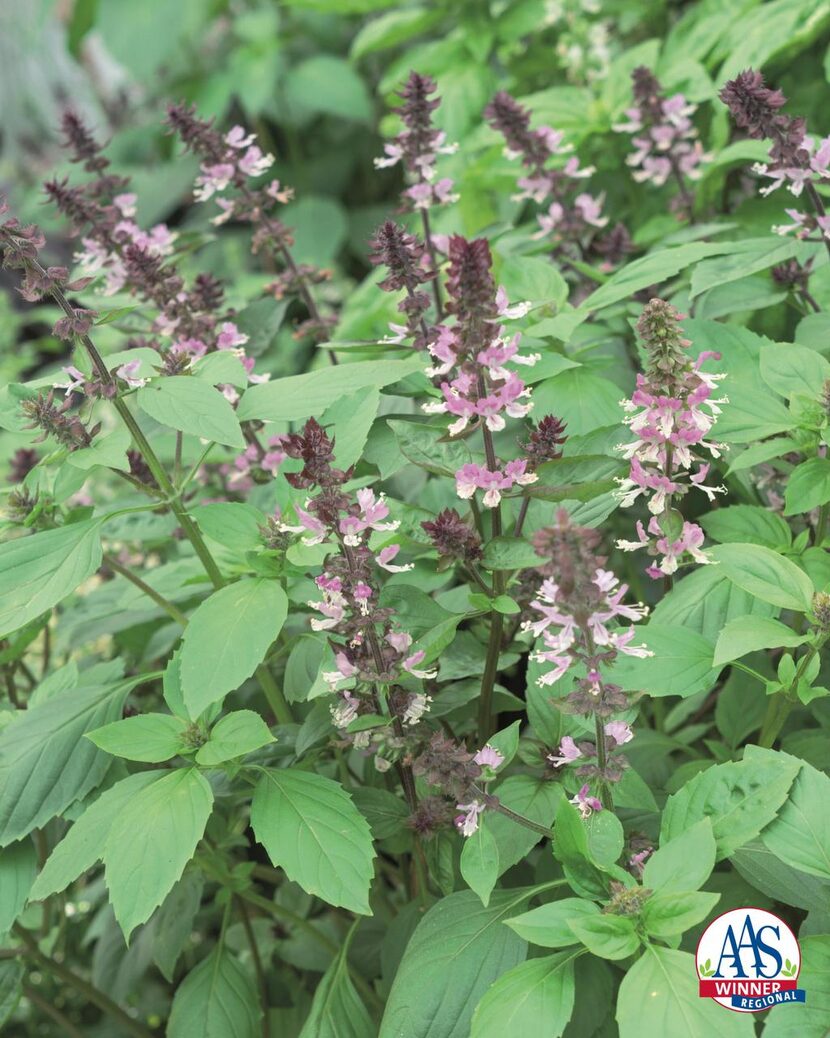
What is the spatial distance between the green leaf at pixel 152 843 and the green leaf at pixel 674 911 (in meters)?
0.37

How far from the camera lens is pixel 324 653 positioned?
1.07 m

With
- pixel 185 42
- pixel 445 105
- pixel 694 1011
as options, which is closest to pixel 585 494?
pixel 694 1011

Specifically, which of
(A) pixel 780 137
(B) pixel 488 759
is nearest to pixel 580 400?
(A) pixel 780 137

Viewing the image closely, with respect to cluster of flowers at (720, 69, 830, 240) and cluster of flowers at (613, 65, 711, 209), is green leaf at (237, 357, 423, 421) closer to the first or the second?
cluster of flowers at (720, 69, 830, 240)

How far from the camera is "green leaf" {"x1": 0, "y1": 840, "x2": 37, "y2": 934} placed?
3.52 feet

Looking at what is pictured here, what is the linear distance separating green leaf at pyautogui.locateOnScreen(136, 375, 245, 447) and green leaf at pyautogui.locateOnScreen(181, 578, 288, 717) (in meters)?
0.14

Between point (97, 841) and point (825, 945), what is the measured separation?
65cm

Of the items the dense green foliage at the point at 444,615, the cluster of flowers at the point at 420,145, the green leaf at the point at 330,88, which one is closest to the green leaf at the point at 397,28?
the dense green foliage at the point at 444,615

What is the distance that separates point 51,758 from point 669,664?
0.66 m

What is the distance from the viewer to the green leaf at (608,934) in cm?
79

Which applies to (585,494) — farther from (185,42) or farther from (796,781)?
(185,42)

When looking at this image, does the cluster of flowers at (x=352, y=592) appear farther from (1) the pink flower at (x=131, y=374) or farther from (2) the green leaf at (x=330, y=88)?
(2) the green leaf at (x=330, y=88)

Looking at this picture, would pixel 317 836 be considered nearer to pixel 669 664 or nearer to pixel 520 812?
pixel 520 812

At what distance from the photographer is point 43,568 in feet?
3.36
